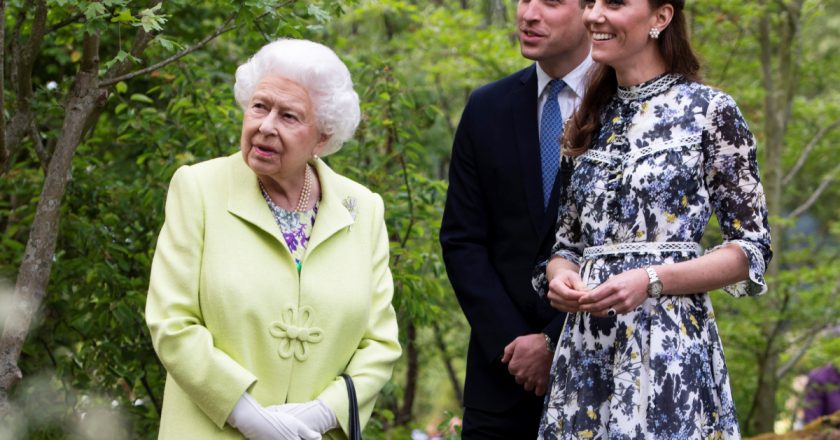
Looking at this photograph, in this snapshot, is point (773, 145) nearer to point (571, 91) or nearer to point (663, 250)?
point (571, 91)

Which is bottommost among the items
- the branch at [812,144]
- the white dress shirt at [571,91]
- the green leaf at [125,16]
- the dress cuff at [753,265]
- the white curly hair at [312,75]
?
the dress cuff at [753,265]

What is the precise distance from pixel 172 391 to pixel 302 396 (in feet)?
1.18

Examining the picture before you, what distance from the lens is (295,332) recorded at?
2.99 meters

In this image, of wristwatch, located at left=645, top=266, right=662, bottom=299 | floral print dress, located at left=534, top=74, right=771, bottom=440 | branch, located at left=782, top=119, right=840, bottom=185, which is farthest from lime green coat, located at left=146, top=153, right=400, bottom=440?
branch, located at left=782, top=119, right=840, bottom=185

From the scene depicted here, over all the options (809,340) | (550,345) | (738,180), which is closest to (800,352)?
(809,340)

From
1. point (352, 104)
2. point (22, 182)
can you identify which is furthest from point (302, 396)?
point (22, 182)

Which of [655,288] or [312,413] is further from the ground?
[655,288]

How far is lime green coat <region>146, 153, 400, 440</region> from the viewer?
2.87 meters

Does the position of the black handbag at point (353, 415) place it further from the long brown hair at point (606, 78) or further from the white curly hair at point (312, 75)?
the long brown hair at point (606, 78)

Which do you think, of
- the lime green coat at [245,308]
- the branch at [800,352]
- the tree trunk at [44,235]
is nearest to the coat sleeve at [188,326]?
the lime green coat at [245,308]

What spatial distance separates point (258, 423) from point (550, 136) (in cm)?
136

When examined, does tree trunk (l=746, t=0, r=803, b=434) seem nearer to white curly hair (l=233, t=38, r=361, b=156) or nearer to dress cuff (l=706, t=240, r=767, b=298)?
dress cuff (l=706, t=240, r=767, b=298)

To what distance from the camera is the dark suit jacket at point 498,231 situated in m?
3.42

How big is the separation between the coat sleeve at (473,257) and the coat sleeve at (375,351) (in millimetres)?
291
